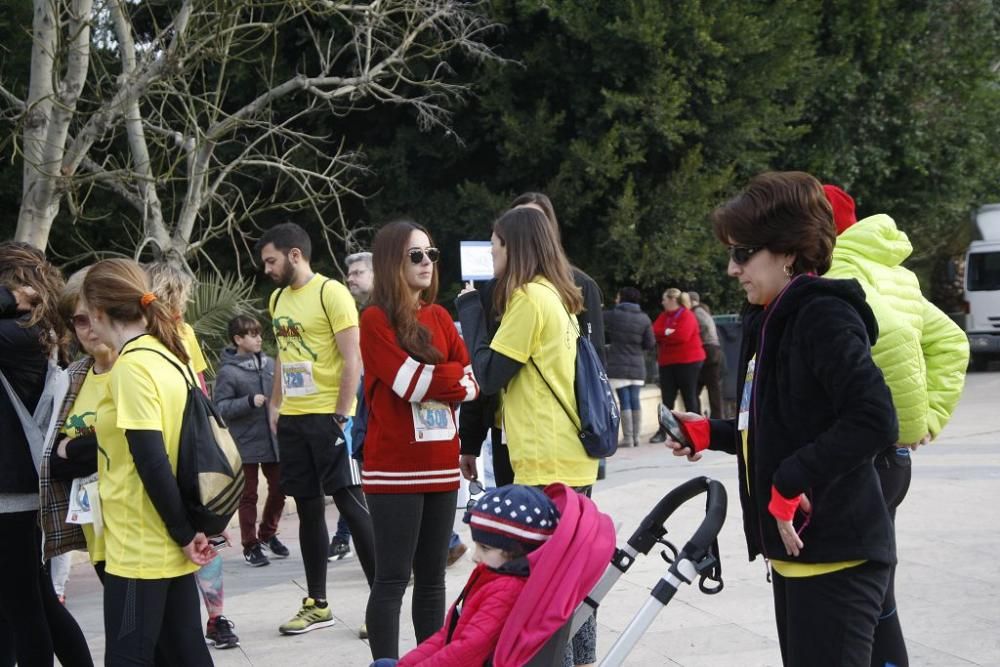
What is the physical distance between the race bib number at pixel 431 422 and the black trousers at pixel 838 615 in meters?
1.87

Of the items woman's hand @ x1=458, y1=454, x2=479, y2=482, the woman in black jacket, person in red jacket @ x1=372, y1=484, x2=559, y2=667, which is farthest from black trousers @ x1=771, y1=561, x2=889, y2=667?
the woman in black jacket

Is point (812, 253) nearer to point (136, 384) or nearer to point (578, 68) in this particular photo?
point (136, 384)

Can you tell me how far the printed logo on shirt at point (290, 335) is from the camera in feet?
19.8

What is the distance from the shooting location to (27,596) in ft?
14.6

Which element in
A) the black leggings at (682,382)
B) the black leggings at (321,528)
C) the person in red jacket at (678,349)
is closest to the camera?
the black leggings at (321,528)

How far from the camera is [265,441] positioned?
26.8ft

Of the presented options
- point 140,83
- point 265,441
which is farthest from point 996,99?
point 265,441

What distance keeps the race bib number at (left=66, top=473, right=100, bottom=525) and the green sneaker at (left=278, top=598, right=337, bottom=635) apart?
1992mm

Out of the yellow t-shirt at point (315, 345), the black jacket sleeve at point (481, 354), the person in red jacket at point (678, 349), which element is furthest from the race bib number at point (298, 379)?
the person in red jacket at point (678, 349)

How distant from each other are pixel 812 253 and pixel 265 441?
18.2 ft

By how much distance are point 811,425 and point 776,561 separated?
395 millimetres

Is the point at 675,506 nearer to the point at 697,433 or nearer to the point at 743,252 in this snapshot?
the point at 697,433

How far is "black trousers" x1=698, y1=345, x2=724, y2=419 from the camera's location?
15742 millimetres

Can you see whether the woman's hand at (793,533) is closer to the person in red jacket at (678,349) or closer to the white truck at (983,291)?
the person in red jacket at (678,349)
